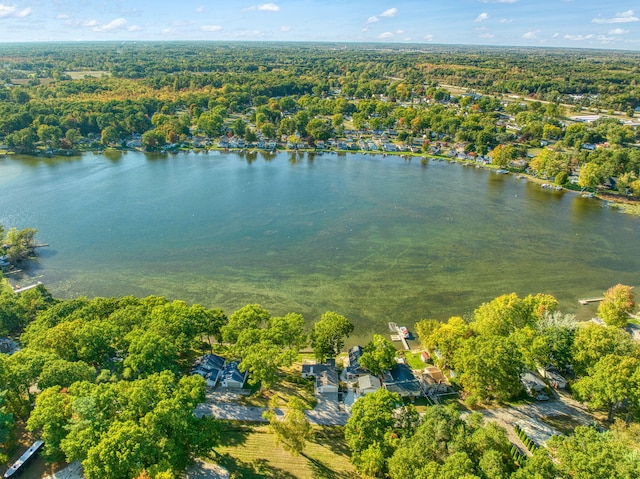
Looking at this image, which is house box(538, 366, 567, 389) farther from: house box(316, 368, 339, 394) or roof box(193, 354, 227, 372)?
roof box(193, 354, 227, 372)

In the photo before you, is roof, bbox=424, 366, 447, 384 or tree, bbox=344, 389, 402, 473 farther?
roof, bbox=424, 366, 447, 384

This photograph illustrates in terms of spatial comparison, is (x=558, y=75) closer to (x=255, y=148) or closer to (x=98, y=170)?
(x=255, y=148)

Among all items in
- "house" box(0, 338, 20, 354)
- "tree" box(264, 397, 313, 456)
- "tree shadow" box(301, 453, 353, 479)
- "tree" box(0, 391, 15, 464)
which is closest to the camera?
"tree" box(0, 391, 15, 464)

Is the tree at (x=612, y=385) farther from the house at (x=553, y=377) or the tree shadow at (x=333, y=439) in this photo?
the tree shadow at (x=333, y=439)

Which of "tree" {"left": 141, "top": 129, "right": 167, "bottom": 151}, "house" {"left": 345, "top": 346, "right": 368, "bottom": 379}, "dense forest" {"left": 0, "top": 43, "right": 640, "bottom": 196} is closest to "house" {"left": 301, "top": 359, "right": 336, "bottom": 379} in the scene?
"house" {"left": 345, "top": 346, "right": 368, "bottom": 379}

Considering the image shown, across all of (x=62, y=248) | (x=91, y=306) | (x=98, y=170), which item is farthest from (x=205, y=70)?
(x=91, y=306)

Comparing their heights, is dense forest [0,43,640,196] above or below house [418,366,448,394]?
A: above
